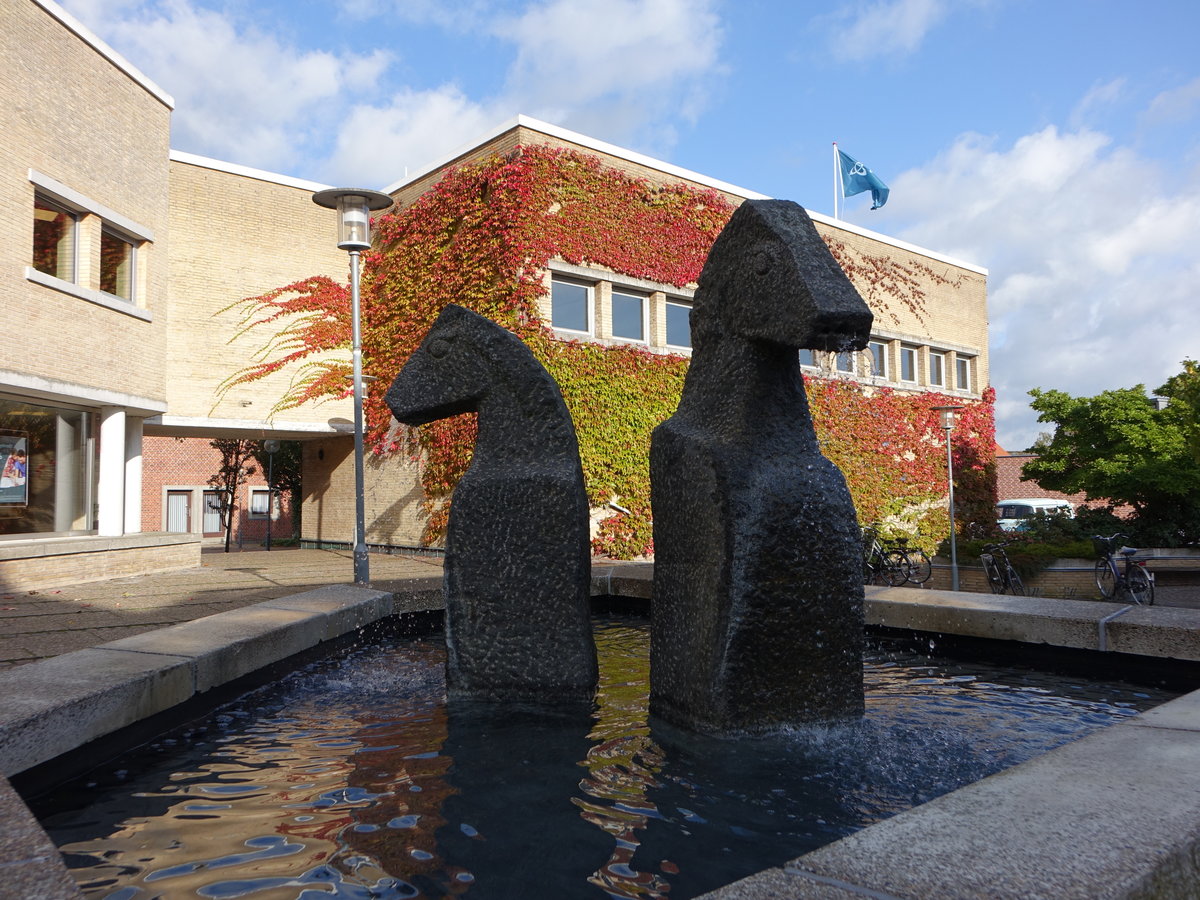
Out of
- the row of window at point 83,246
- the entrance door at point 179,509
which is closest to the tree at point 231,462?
the entrance door at point 179,509

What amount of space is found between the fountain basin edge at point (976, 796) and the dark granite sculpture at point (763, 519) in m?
1.17

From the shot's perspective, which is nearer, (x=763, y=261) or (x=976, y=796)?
(x=976, y=796)

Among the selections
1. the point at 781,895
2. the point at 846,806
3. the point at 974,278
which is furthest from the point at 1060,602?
the point at 974,278

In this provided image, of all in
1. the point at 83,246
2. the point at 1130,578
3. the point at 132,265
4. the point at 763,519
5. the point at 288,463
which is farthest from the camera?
the point at 288,463

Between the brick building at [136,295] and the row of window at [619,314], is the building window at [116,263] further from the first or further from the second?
the row of window at [619,314]

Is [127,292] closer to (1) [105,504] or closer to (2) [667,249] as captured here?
(1) [105,504]

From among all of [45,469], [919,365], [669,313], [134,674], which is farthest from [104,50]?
[919,365]

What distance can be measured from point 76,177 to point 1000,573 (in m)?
14.5

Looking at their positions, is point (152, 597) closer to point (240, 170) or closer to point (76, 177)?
point (76, 177)

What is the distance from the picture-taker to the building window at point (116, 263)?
12.7 m

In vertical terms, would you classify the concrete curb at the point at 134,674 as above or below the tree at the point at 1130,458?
below

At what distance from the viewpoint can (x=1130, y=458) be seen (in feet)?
73.7

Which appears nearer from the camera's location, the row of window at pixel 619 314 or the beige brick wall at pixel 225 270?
the row of window at pixel 619 314

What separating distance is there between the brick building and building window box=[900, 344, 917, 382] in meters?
2.89
